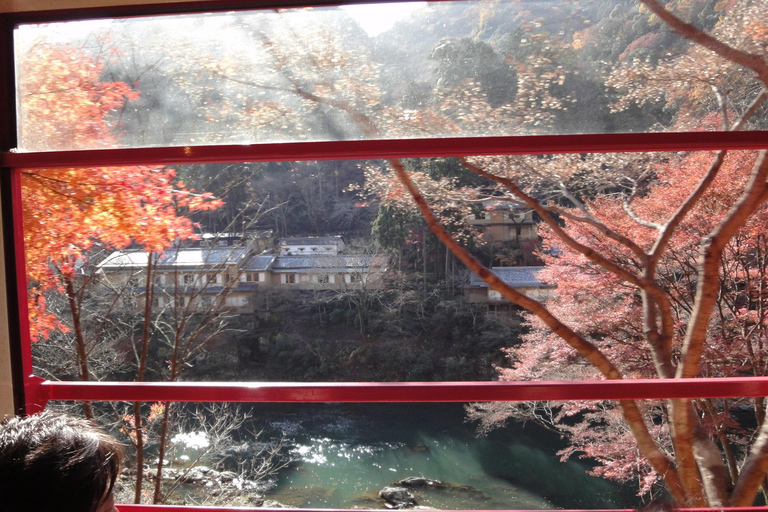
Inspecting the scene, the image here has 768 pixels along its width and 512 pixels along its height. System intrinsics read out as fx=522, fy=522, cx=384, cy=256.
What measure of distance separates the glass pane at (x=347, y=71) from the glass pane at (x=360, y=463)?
4602 mm

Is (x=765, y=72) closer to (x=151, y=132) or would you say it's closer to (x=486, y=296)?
(x=151, y=132)

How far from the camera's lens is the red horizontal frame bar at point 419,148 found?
1455mm

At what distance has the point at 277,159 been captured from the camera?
1.57 m

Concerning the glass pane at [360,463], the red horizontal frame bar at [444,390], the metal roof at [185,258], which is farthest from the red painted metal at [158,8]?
the glass pane at [360,463]

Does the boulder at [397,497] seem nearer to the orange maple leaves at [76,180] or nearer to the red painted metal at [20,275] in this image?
the orange maple leaves at [76,180]

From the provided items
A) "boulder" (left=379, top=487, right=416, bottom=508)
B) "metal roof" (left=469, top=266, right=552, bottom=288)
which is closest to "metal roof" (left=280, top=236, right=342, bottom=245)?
"metal roof" (left=469, top=266, right=552, bottom=288)

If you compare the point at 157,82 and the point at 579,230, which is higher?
the point at 157,82

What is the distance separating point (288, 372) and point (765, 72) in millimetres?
5828

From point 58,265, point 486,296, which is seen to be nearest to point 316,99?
point 58,265

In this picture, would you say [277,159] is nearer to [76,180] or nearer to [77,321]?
[76,180]

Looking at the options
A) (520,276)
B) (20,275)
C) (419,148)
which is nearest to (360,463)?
(520,276)

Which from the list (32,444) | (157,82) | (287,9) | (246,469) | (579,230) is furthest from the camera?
(246,469)

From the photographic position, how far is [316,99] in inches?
72.9

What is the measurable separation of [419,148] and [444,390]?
69 cm
